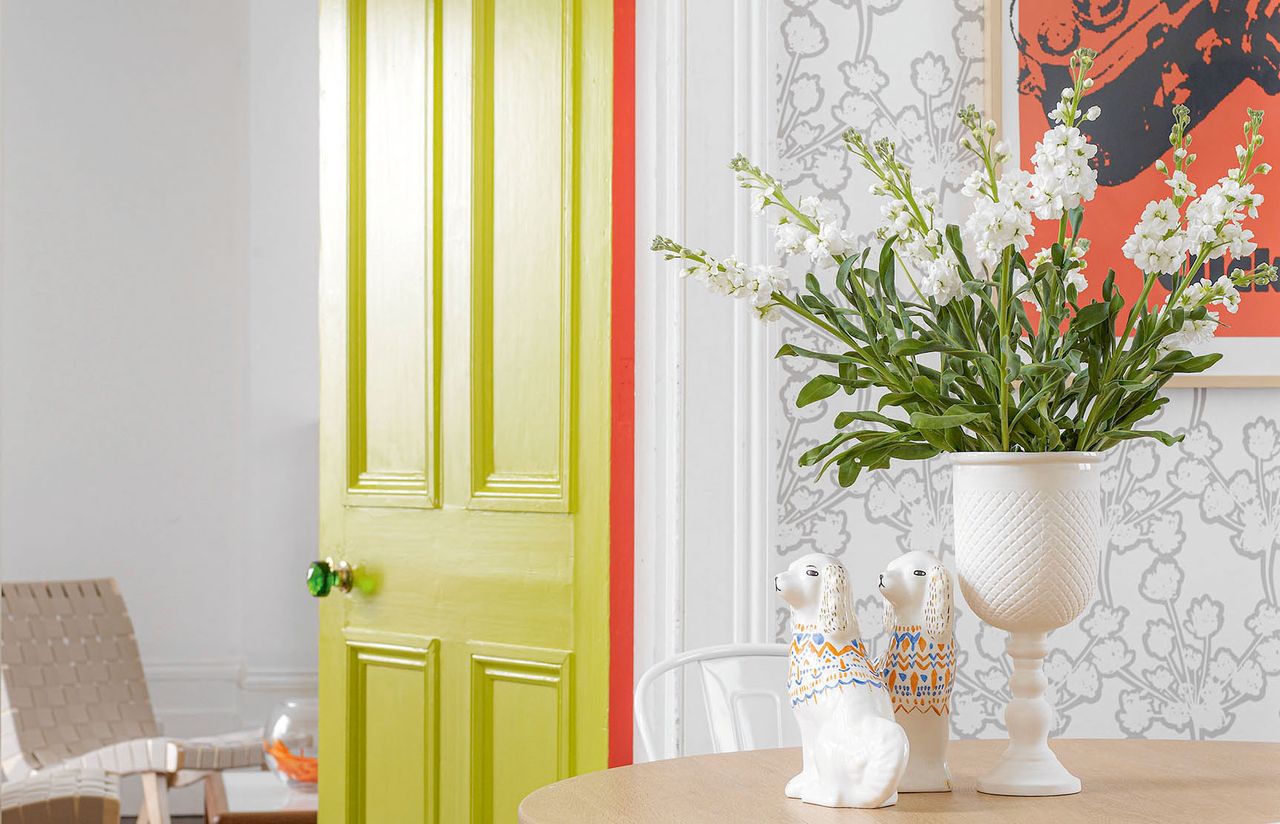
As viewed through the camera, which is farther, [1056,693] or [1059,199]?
[1056,693]

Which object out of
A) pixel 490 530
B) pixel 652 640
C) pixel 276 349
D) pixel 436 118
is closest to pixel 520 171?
pixel 436 118

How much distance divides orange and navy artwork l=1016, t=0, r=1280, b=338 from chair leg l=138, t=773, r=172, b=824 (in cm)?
267

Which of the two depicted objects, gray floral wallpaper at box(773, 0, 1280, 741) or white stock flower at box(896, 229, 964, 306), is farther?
gray floral wallpaper at box(773, 0, 1280, 741)

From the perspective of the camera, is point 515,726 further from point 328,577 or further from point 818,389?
point 818,389

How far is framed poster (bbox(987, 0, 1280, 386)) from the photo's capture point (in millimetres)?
2139

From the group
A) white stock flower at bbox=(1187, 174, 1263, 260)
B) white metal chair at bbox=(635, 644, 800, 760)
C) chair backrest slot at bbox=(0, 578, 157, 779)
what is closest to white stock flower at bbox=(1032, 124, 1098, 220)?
white stock flower at bbox=(1187, 174, 1263, 260)

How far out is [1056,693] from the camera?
2.13m

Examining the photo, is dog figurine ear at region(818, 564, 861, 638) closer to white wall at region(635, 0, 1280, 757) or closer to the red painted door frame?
white wall at region(635, 0, 1280, 757)

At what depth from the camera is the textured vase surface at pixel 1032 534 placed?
130 centimetres

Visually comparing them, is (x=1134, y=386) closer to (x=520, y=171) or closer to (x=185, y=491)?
(x=520, y=171)

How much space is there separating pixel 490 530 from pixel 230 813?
1.15 m

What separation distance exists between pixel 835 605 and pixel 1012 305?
336mm

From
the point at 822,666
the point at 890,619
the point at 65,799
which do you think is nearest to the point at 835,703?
the point at 822,666

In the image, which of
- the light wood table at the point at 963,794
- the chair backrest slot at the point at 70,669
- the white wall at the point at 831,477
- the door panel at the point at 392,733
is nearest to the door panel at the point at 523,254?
the white wall at the point at 831,477
